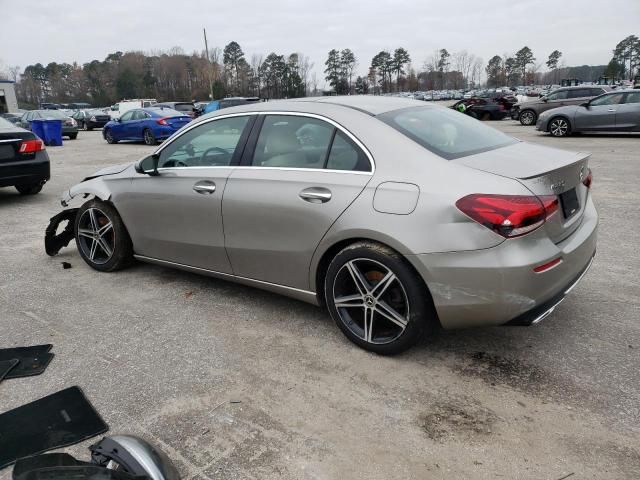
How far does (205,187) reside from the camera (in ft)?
12.7

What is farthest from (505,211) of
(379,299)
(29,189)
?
(29,189)

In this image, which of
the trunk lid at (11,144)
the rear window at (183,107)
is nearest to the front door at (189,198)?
the trunk lid at (11,144)

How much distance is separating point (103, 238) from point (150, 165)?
99 centimetres

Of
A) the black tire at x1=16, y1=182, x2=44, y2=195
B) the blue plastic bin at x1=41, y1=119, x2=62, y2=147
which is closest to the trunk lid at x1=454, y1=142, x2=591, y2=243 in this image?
the black tire at x1=16, y1=182, x2=44, y2=195

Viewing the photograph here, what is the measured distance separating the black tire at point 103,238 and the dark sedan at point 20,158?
3850mm

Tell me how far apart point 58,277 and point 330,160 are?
3.12 meters

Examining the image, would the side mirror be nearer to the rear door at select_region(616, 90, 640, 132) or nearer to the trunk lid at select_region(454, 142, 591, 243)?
the trunk lid at select_region(454, 142, 591, 243)

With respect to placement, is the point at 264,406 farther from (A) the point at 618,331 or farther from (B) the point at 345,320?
(A) the point at 618,331

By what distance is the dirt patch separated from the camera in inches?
98.3

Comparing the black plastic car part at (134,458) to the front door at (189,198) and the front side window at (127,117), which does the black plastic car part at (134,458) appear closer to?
the front door at (189,198)

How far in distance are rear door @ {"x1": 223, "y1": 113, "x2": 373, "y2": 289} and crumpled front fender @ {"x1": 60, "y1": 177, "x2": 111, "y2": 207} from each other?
159 centimetres

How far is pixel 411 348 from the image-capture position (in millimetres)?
3279

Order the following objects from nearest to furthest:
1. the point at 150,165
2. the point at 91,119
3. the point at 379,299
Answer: the point at 379,299 → the point at 150,165 → the point at 91,119

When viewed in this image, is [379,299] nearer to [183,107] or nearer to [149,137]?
[149,137]
